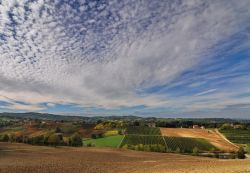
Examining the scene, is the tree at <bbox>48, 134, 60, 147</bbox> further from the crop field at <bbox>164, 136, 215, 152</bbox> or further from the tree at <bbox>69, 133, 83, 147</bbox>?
the crop field at <bbox>164, 136, 215, 152</bbox>

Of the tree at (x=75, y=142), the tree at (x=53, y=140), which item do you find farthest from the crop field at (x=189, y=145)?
the tree at (x=53, y=140)

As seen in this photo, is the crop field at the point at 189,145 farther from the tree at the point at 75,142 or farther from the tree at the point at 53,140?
the tree at the point at 53,140

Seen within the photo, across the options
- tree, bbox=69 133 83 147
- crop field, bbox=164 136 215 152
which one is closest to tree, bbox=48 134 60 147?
tree, bbox=69 133 83 147

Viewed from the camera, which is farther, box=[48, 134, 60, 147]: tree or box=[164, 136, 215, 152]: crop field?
box=[48, 134, 60, 147]: tree

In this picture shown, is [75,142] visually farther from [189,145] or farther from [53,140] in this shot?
[189,145]

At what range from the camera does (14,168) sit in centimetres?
3291

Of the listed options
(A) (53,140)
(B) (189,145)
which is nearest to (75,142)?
(A) (53,140)

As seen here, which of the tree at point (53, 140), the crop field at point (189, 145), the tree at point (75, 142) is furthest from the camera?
the tree at point (75, 142)

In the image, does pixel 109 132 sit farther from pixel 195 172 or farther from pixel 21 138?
pixel 195 172

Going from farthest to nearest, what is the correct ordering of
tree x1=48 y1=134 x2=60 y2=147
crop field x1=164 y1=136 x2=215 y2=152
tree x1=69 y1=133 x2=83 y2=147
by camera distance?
tree x1=69 y1=133 x2=83 y2=147 < tree x1=48 y1=134 x2=60 y2=147 < crop field x1=164 y1=136 x2=215 y2=152

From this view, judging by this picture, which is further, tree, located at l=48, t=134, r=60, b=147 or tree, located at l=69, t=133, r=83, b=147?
tree, located at l=69, t=133, r=83, b=147

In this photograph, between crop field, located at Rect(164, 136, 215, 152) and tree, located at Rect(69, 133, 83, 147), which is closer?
crop field, located at Rect(164, 136, 215, 152)

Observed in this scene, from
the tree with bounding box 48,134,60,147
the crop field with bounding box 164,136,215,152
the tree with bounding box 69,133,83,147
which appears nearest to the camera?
the crop field with bounding box 164,136,215,152

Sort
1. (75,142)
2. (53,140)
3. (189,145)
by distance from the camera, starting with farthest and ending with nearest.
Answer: (189,145), (75,142), (53,140)
